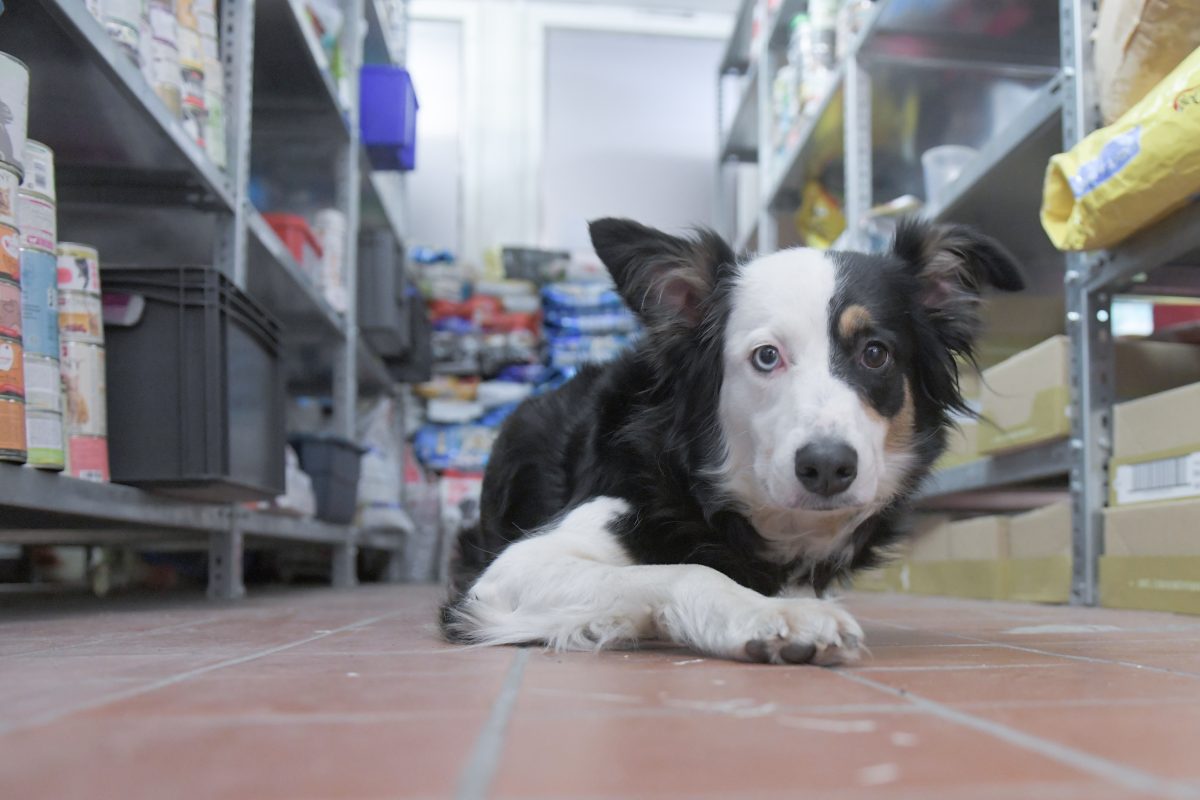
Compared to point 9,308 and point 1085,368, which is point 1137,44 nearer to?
point 1085,368

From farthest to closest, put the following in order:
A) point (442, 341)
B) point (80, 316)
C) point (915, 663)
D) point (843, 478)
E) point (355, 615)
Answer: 1. point (442, 341)
2. point (355, 615)
3. point (80, 316)
4. point (843, 478)
5. point (915, 663)

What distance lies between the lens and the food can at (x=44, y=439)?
1798 millimetres

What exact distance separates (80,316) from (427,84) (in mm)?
5112

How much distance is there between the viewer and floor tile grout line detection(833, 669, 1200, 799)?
22.8 inches

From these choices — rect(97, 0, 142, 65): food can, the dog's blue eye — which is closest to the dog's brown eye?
the dog's blue eye

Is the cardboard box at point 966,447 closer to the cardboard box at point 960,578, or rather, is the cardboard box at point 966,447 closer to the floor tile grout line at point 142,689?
the cardboard box at point 960,578

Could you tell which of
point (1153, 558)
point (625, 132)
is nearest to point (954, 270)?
point (1153, 558)

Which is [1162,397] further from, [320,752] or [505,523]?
[320,752]

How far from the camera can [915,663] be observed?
48.2 inches

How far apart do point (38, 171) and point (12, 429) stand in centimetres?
50

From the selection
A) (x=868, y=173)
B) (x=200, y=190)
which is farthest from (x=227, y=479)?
(x=868, y=173)

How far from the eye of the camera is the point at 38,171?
1.83 m

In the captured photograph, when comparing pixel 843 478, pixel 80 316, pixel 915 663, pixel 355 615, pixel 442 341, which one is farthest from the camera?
pixel 442 341

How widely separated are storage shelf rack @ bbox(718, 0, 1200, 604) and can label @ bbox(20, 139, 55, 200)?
1797 mm
